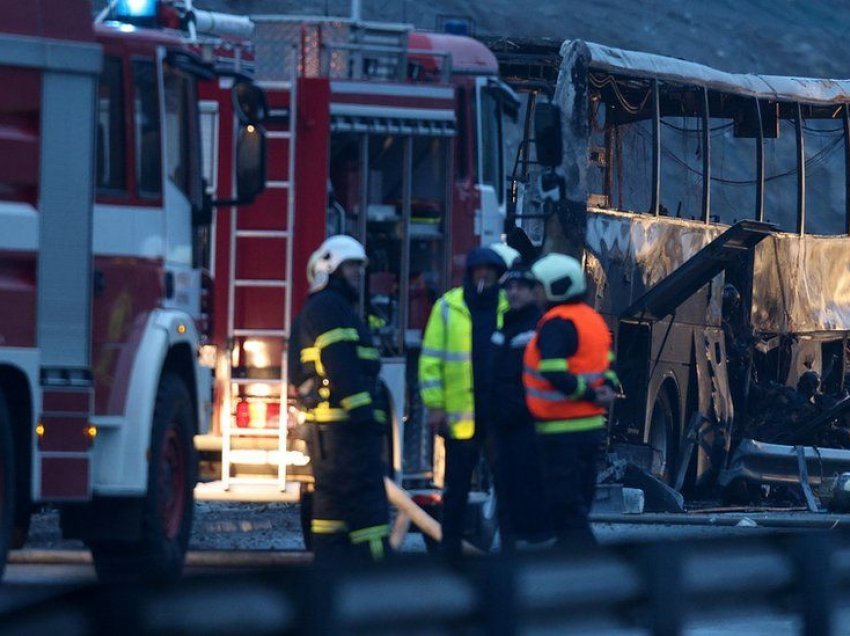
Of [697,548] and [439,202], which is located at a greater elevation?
[439,202]

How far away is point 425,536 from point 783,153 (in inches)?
541

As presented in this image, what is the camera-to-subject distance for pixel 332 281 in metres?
9.59

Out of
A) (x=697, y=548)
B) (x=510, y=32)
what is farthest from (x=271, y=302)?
(x=510, y=32)

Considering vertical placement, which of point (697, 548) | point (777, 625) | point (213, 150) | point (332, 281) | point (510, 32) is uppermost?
point (510, 32)

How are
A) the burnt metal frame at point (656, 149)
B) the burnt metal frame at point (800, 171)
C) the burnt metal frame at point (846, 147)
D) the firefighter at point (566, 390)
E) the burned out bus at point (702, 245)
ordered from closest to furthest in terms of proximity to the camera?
the firefighter at point (566, 390) → the burned out bus at point (702, 245) → the burnt metal frame at point (656, 149) → the burnt metal frame at point (800, 171) → the burnt metal frame at point (846, 147)

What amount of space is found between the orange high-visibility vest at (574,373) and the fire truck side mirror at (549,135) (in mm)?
4921

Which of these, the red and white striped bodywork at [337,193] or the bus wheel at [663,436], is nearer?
the red and white striped bodywork at [337,193]

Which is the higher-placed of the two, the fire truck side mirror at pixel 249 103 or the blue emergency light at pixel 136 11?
the blue emergency light at pixel 136 11

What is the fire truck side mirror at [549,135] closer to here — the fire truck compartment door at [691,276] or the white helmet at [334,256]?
the white helmet at [334,256]

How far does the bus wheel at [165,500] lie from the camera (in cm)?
1007

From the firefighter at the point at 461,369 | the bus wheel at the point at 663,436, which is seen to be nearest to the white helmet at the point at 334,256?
the firefighter at the point at 461,369

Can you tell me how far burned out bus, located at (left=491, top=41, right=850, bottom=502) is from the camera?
67.3ft

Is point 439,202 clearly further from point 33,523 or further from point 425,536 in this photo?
point 33,523

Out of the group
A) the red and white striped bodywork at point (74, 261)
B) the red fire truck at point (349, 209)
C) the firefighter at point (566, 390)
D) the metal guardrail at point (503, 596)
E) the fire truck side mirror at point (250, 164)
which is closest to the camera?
the metal guardrail at point (503, 596)
